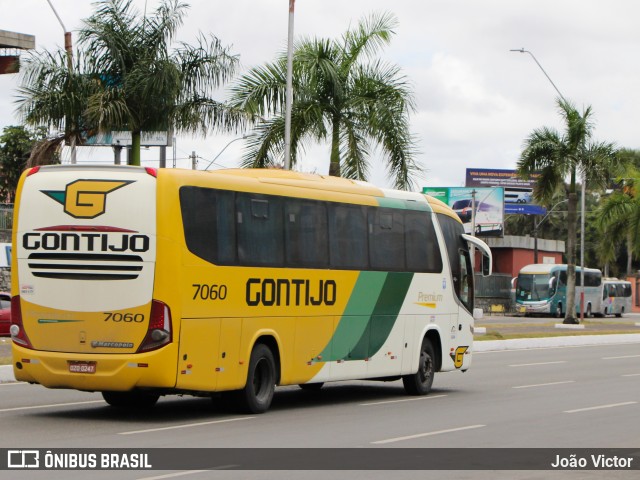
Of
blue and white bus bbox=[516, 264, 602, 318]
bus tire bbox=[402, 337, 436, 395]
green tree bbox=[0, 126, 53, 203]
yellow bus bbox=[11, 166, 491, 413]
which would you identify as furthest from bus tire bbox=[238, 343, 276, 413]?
blue and white bus bbox=[516, 264, 602, 318]

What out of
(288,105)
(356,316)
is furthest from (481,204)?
(356,316)

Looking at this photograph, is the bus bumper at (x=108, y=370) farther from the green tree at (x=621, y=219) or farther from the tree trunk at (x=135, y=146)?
the green tree at (x=621, y=219)

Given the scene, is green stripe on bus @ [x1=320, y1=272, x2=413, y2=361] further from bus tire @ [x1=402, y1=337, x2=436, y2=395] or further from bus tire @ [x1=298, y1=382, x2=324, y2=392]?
bus tire @ [x1=298, y1=382, x2=324, y2=392]

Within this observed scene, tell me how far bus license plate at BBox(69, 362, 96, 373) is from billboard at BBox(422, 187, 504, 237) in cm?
7320

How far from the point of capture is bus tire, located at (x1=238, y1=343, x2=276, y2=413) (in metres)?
15.9

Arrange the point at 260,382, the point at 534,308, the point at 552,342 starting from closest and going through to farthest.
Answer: the point at 260,382 < the point at 552,342 < the point at 534,308

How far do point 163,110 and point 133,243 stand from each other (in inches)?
547

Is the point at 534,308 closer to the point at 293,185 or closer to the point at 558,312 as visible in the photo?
the point at 558,312

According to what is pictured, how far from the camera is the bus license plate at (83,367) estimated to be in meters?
A: 14.5

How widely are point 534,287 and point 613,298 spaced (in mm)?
12293

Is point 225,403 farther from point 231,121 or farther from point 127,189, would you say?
point 231,121

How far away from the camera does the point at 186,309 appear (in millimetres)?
14719

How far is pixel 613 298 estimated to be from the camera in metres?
84.3

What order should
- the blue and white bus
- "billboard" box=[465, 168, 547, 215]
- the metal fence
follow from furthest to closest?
1. "billboard" box=[465, 168, 547, 215]
2. the blue and white bus
3. the metal fence
